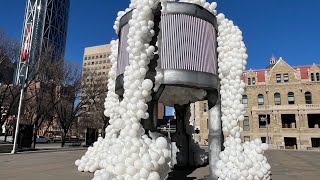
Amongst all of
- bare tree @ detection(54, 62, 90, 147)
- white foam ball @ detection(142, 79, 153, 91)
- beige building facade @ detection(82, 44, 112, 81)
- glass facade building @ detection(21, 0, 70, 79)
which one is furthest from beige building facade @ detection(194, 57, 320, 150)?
glass facade building @ detection(21, 0, 70, 79)

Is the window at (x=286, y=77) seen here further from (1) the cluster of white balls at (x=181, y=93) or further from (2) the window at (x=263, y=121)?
(1) the cluster of white balls at (x=181, y=93)

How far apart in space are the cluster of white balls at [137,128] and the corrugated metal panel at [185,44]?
1.90 feet

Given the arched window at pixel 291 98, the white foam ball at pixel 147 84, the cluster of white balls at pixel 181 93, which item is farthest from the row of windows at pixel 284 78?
the white foam ball at pixel 147 84

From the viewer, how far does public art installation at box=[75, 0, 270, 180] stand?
7.58 m

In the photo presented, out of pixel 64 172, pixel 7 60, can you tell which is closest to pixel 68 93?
pixel 7 60

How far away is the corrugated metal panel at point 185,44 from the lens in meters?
9.05

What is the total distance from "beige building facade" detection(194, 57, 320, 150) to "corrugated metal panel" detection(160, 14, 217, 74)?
38486 millimetres

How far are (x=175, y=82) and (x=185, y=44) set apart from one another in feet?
4.85

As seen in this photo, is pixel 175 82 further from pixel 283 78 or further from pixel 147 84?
pixel 283 78

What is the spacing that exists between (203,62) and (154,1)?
2.70m

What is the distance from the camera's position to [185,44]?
927cm

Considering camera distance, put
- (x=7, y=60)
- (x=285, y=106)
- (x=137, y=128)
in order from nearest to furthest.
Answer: (x=137, y=128) → (x=7, y=60) → (x=285, y=106)

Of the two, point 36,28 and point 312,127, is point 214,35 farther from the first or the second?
point 36,28

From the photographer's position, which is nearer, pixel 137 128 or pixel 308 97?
pixel 137 128
